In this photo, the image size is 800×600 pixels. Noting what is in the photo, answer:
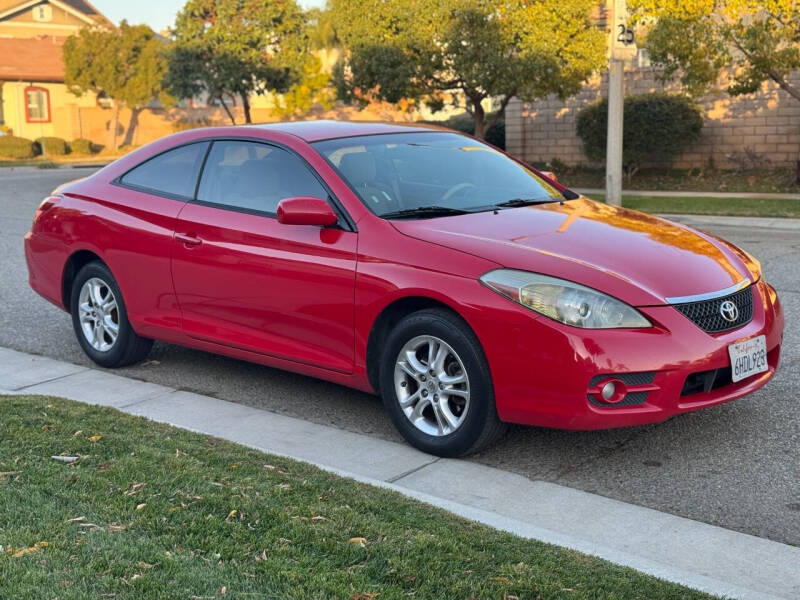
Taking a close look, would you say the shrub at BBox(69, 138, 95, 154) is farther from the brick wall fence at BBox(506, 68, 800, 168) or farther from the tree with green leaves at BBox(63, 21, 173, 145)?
the brick wall fence at BBox(506, 68, 800, 168)

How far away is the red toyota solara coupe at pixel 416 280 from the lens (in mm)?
4812

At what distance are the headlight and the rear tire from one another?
10.1 ft

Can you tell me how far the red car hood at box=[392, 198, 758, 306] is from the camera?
492cm

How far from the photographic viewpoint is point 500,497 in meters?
4.69

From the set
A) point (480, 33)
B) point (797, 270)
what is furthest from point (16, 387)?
point (480, 33)

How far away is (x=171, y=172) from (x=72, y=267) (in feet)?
3.67

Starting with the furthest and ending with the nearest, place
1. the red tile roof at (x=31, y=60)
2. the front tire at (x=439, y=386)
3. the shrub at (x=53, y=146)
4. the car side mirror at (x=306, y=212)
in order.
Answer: the red tile roof at (x=31, y=60) < the shrub at (x=53, y=146) < the car side mirror at (x=306, y=212) < the front tire at (x=439, y=386)

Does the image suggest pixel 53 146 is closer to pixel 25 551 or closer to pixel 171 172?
pixel 171 172

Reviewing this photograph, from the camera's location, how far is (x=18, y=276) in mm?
11188

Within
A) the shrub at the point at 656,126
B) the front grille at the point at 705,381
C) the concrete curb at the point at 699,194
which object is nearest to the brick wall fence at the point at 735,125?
the shrub at the point at 656,126

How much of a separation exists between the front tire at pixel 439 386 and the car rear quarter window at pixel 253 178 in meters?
1.12

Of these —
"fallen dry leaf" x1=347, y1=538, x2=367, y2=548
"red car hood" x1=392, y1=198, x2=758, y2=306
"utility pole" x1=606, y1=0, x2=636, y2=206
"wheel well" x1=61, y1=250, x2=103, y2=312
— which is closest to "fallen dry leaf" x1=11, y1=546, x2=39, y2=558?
"fallen dry leaf" x1=347, y1=538, x2=367, y2=548

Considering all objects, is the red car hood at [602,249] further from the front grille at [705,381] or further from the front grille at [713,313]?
the front grille at [705,381]

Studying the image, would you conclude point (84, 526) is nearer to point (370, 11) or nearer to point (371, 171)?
point (371, 171)
